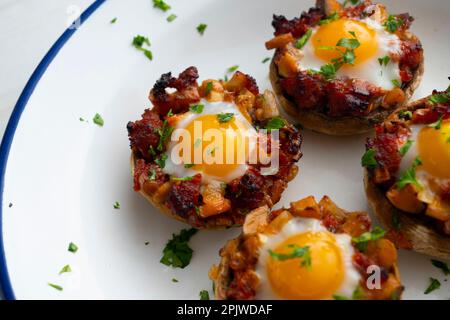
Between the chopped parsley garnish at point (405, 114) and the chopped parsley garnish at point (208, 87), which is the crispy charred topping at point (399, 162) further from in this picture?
the chopped parsley garnish at point (208, 87)

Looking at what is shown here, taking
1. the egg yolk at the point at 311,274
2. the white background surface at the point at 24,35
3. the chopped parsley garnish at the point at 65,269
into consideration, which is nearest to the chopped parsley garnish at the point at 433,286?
the egg yolk at the point at 311,274

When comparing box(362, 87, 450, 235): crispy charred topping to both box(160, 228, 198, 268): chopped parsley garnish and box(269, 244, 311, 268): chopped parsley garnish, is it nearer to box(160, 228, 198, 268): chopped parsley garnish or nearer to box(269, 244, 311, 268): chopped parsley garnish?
box(269, 244, 311, 268): chopped parsley garnish

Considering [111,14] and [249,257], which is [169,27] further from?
[249,257]

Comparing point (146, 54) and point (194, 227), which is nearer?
point (194, 227)

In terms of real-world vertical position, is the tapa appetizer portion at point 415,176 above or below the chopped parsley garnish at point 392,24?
below

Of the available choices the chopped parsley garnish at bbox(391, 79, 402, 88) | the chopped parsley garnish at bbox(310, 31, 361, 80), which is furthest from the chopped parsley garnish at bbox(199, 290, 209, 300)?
the chopped parsley garnish at bbox(391, 79, 402, 88)
